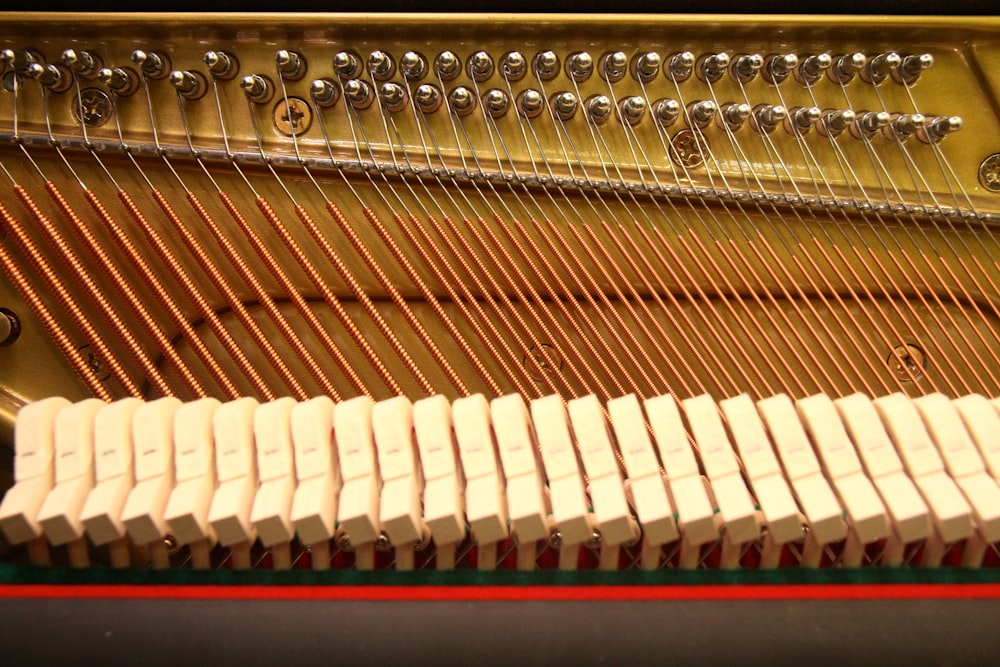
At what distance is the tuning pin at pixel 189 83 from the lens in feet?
4.83

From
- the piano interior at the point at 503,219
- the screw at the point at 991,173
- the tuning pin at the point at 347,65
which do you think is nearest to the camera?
the piano interior at the point at 503,219

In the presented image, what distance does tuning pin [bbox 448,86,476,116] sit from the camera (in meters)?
1.54

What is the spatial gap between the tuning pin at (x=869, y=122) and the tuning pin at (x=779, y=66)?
19 cm

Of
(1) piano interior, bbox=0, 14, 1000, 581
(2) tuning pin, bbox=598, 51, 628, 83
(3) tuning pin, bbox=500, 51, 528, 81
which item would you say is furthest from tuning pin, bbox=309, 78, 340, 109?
(2) tuning pin, bbox=598, 51, 628, 83

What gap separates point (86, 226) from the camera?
4.73ft

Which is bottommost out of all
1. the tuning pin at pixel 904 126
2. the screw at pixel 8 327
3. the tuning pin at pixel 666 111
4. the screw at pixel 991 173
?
the screw at pixel 8 327

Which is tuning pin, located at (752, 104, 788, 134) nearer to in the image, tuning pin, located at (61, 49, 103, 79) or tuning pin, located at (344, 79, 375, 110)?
tuning pin, located at (344, 79, 375, 110)

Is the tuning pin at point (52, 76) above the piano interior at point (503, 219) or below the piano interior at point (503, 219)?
above

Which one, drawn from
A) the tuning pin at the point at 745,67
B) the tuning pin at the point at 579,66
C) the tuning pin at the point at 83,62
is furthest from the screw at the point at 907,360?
the tuning pin at the point at 83,62

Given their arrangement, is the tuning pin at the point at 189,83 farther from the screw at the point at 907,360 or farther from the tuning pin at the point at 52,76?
the screw at the point at 907,360

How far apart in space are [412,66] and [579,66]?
0.37m

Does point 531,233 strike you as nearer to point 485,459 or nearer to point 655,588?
point 485,459

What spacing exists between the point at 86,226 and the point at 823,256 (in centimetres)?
158

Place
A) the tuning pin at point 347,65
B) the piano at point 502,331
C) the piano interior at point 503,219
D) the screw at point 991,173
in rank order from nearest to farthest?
the piano at point 502,331
the piano interior at point 503,219
the tuning pin at point 347,65
the screw at point 991,173
